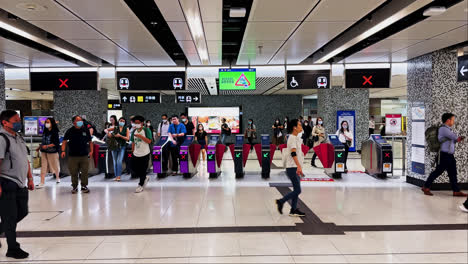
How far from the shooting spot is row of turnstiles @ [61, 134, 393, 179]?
8.73 m

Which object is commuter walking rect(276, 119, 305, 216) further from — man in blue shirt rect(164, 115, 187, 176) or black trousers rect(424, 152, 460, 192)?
man in blue shirt rect(164, 115, 187, 176)

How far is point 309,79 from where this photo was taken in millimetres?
8078

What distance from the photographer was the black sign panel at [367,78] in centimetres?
783

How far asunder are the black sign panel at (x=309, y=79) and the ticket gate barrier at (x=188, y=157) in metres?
3.02

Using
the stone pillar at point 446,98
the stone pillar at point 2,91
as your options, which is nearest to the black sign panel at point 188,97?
the stone pillar at point 2,91

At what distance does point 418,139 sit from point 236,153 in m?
4.25

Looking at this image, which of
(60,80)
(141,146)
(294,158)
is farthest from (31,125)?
(294,158)

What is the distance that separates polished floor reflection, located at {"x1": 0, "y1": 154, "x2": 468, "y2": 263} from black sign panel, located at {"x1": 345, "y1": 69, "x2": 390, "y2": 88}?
7.55 ft

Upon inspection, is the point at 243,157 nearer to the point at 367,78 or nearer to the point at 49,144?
the point at 367,78

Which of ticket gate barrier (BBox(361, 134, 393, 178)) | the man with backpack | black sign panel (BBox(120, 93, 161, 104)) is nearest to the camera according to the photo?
the man with backpack

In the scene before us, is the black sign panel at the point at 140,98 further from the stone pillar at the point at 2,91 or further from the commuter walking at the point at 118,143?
the stone pillar at the point at 2,91

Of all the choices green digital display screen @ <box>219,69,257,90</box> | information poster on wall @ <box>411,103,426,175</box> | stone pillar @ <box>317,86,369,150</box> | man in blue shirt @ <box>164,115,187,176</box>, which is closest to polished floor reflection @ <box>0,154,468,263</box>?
information poster on wall @ <box>411,103,426,175</box>

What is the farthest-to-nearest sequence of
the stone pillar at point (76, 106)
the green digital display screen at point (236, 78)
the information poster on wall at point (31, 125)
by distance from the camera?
the stone pillar at point (76, 106) → the information poster on wall at point (31, 125) → the green digital display screen at point (236, 78)

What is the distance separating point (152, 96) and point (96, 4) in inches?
436
